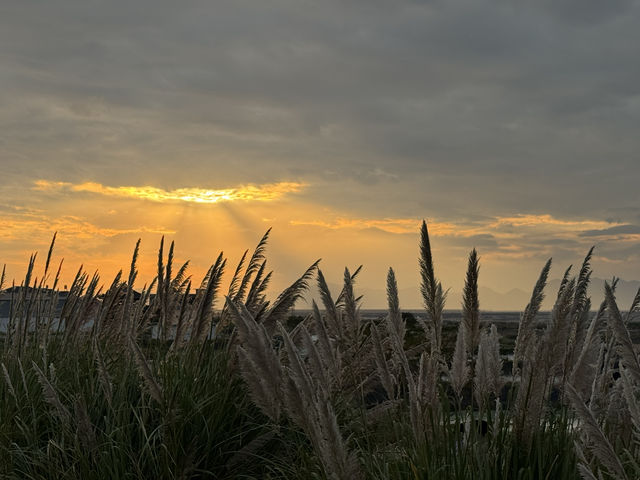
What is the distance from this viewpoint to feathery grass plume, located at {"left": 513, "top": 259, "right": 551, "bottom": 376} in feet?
9.51

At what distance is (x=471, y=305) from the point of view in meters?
2.98

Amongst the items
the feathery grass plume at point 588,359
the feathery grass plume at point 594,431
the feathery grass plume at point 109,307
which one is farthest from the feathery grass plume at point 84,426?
the feathery grass plume at point 594,431

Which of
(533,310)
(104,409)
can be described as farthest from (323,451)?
(104,409)

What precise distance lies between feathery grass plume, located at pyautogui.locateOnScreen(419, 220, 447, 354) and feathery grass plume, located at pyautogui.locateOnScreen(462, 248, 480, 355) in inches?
4.2

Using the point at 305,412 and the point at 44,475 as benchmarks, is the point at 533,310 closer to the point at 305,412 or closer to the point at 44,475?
the point at 305,412

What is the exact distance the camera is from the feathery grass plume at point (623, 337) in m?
2.09

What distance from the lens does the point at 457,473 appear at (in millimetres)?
2822

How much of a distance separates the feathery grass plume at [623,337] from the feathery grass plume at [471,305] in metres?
0.70

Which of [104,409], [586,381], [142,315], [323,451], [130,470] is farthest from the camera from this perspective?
[142,315]

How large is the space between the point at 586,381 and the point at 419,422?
0.83m

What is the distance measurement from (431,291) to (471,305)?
0.20 meters

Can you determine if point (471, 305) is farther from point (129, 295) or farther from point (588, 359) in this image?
point (129, 295)

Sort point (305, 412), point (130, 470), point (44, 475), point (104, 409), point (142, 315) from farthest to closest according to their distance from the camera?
point (142, 315)
point (104, 409)
point (44, 475)
point (130, 470)
point (305, 412)

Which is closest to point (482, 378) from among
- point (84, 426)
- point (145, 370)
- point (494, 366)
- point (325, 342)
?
point (494, 366)
